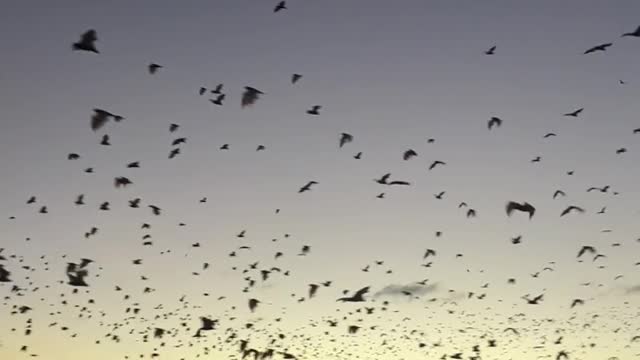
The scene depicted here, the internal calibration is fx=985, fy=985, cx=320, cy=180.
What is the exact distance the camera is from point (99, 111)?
102 feet

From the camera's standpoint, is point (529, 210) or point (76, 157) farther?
point (76, 157)

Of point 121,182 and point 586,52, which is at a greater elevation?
point 586,52

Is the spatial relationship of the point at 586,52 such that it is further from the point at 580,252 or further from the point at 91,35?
the point at 91,35

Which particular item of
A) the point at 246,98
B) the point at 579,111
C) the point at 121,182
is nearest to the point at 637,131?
the point at 579,111

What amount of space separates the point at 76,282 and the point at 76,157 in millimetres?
10928

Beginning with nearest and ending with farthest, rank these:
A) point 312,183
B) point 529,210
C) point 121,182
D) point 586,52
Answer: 1. point 586,52
2. point 529,210
3. point 121,182
4. point 312,183

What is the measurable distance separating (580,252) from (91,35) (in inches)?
875

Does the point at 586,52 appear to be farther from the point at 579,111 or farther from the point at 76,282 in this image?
the point at 76,282

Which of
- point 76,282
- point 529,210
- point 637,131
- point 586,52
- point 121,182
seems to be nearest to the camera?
point 76,282

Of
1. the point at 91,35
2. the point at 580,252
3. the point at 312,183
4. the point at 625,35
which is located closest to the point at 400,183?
the point at 312,183

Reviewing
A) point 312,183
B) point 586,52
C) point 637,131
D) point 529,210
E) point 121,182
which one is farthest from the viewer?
point 312,183

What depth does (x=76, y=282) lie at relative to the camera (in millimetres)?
28344

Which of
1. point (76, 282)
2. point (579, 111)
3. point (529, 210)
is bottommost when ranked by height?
point (76, 282)

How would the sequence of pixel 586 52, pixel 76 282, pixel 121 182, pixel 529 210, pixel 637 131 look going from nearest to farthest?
pixel 76 282 → pixel 586 52 → pixel 529 210 → pixel 121 182 → pixel 637 131
